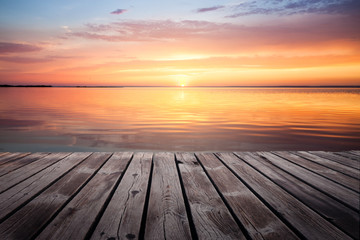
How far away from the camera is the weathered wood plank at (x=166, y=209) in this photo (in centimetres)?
167

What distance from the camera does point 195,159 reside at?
3.53 meters

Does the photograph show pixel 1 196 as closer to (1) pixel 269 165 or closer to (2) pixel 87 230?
(2) pixel 87 230

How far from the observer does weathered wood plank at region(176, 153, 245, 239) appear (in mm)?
1676

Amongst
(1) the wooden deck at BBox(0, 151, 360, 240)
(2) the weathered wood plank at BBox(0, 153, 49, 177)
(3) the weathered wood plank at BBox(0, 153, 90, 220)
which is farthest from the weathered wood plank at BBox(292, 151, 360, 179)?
(2) the weathered wood plank at BBox(0, 153, 49, 177)

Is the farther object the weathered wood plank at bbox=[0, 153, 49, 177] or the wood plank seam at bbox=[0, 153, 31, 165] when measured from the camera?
the wood plank seam at bbox=[0, 153, 31, 165]

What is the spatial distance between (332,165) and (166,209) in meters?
2.55

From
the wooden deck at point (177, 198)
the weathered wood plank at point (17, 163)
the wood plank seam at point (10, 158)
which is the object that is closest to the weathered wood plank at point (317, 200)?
the wooden deck at point (177, 198)

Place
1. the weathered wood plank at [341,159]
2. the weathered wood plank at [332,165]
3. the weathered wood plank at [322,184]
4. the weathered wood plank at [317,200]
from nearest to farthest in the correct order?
the weathered wood plank at [317,200] → the weathered wood plank at [322,184] → the weathered wood plank at [332,165] → the weathered wood plank at [341,159]

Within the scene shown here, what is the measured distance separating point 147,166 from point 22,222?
Answer: 158 centimetres

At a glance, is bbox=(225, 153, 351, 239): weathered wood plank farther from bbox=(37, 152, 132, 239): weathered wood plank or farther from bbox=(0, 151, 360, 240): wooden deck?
bbox=(37, 152, 132, 239): weathered wood plank

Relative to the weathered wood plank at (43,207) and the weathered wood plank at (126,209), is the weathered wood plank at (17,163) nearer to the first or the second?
the weathered wood plank at (43,207)

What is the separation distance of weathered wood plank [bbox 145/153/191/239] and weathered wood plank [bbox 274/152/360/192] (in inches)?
69.7

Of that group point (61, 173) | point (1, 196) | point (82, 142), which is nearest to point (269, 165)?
point (61, 173)

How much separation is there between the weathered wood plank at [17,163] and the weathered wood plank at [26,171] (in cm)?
10
